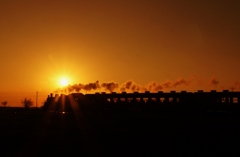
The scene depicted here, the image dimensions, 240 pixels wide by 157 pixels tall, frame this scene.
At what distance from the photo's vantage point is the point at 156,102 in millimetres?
45188

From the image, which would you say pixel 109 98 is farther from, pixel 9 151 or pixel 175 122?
pixel 9 151

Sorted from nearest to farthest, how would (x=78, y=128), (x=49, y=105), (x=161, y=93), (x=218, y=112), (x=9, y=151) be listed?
(x=9, y=151)
(x=78, y=128)
(x=218, y=112)
(x=161, y=93)
(x=49, y=105)

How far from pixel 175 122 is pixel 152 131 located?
17.8 ft

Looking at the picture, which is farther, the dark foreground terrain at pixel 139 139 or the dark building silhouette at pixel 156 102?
the dark building silhouette at pixel 156 102

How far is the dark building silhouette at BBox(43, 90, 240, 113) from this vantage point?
37263mm

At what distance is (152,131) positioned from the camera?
29.4 m

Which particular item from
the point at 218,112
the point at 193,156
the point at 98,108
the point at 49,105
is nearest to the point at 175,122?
the point at 218,112

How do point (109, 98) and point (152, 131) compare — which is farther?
point (109, 98)

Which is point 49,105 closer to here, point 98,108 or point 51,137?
point 98,108

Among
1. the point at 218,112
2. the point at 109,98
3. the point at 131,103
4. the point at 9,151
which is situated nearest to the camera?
the point at 9,151

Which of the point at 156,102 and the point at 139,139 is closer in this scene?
the point at 139,139

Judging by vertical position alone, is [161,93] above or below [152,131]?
above

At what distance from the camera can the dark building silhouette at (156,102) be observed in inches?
1467

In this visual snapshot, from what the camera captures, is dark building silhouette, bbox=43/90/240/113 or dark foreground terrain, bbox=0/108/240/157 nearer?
dark foreground terrain, bbox=0/108/240/157
